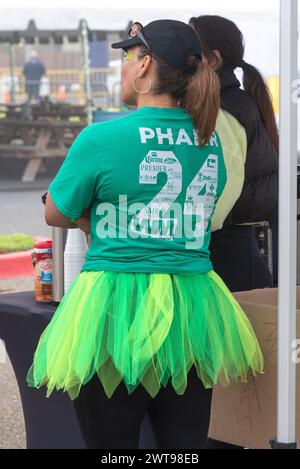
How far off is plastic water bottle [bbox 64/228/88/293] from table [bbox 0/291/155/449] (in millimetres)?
135

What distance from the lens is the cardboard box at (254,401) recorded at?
9.28ft

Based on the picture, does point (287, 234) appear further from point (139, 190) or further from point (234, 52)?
point (234, 52)

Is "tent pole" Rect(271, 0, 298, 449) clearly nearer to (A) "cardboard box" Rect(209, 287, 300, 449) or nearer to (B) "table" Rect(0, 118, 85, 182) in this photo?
(A) "cardboard box" Rect(209, 287, 300, 449)

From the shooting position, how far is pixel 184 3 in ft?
29.7

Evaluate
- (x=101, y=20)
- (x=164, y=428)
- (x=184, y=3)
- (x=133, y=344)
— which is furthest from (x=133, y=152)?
(x=101, y=20)

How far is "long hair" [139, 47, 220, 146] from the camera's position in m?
2.47

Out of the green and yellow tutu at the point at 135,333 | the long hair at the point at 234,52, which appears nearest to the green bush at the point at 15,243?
the long hair at the point at 234,52

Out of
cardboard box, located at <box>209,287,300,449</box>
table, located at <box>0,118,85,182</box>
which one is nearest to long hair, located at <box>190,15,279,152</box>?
cardboard box, located at <box>209,287,300,449</box>

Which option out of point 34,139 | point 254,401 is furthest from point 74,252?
point 34,139

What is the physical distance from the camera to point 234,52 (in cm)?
331

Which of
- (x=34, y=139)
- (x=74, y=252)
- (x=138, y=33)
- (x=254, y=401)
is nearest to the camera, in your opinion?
(x=138, y=33)

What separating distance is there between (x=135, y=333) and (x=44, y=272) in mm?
931

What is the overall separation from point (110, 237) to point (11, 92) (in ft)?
55.6
